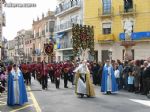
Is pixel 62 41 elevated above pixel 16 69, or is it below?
above

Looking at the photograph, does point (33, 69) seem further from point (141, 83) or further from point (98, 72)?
point (141, 83)

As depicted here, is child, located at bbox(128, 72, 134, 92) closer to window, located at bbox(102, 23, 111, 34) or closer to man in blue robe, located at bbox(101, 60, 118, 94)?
man in blue robe, located at bbox(101, 60, 118, 94)

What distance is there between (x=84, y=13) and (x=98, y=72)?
25.7m

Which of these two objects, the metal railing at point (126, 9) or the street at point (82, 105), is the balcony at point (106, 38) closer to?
the metal railing at point (126, 9)

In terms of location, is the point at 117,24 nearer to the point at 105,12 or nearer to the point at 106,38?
the point at 106,38

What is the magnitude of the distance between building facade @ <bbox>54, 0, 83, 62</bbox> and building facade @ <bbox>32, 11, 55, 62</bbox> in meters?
6.45

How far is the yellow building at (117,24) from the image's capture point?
4447cm

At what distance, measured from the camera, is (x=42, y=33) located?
3051 inches

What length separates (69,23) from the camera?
5747 centimetres

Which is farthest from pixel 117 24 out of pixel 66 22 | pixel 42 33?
pixel 42 33

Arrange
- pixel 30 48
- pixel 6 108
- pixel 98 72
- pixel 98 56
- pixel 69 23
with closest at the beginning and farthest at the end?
pixel 6 108 < pixel 98 72 < pixel 98 56 < pixel 69 23 < pixel 30 48

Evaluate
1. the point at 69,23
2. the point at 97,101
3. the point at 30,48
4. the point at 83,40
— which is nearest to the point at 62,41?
the point at 69,23

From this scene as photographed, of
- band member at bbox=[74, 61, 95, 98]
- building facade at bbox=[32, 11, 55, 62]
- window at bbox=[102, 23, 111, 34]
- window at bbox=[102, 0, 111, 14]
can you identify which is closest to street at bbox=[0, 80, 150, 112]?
band member at bbox=[74, 61, 95, 98]

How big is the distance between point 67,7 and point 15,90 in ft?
145
